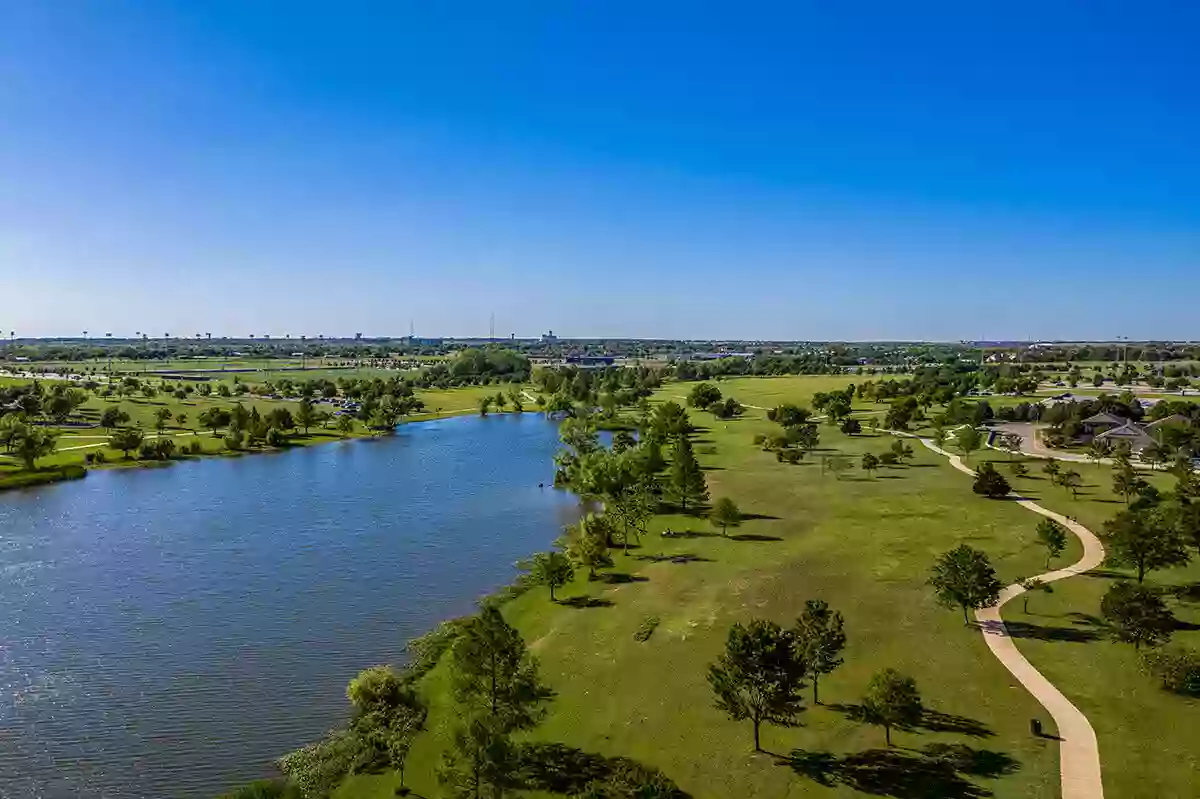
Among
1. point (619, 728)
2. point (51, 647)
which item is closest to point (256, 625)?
point (51, 647)

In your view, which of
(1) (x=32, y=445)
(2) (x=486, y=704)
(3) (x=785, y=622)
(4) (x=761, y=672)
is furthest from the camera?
(1) (x=32, y=445)

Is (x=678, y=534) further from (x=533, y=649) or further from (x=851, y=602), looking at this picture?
(x=533, y=649)

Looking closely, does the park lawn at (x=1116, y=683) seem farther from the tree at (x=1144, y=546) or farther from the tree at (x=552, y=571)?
the tree at (x=552, y=571)

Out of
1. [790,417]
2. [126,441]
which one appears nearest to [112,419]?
[126,441]

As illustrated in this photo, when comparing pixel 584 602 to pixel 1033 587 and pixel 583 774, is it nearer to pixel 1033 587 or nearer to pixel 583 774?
pixel 583 774

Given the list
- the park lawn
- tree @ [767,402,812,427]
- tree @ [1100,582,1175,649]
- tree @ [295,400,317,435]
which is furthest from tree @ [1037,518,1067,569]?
tree @ [295,400,317,435]

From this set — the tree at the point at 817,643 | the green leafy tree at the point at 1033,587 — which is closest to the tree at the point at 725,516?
the green leafy tree at the point at 1033,587

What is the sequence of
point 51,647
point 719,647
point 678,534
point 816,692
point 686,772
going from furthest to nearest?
point 678,534 → point 51,647 → point 719,647 → point 816,692 → point 686,772
